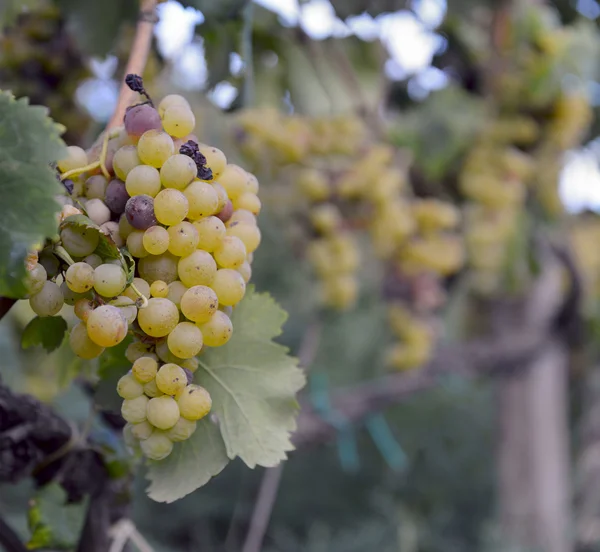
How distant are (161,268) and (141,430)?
0.08 m

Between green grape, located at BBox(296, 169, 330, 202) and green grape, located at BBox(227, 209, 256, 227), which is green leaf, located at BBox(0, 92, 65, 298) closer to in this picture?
green grape, located at BBox(227, 209, 256, 227)

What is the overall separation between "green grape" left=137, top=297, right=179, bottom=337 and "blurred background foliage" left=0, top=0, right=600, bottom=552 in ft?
0.50

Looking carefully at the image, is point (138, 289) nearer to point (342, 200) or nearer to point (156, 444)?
point (156, 444)

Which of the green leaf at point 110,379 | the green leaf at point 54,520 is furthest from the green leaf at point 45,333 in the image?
the green leaf at point 54,520

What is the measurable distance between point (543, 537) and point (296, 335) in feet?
4.00

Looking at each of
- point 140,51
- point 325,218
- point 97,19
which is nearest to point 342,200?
point 325,218

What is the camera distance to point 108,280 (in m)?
0.30

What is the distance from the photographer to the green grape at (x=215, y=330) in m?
0.33

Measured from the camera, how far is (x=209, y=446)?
1.17 feet

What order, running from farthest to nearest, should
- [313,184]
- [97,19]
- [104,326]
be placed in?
[313,184]
[97,19]
[104,326]

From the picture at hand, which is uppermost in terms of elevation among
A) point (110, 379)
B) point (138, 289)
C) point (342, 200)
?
point (138, 289)

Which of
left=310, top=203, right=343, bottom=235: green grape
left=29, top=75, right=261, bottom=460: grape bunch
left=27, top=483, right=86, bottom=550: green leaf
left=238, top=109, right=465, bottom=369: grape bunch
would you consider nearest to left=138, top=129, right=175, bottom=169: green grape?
left=29, top=75, right=261, bottom=460: grape bunch

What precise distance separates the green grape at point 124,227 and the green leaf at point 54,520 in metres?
0.22

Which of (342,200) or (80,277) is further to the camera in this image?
(342,200)
